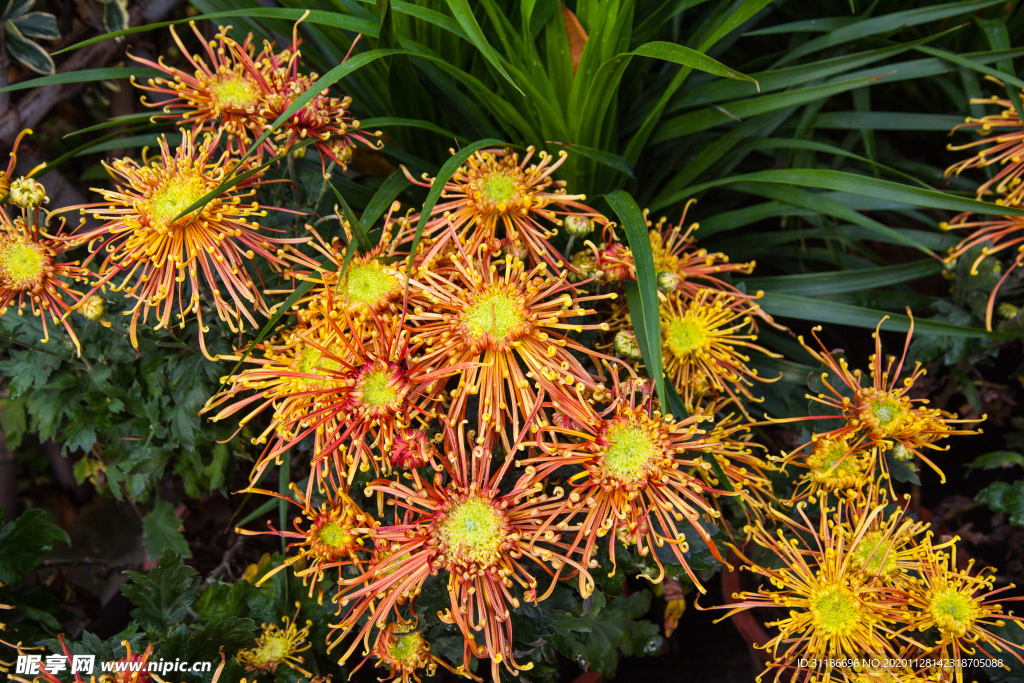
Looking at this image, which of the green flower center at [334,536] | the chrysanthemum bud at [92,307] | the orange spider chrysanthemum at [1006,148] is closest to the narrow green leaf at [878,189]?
the orange spider chrysanthemum at [1006,148]

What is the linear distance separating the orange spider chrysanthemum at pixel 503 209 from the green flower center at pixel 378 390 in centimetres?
16

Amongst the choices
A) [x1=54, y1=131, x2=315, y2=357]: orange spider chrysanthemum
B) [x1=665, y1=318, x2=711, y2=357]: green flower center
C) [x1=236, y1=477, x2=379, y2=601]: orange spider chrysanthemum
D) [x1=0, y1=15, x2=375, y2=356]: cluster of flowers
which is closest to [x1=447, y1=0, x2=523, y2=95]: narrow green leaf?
[x1=0, y1=15, x2=375, y2=356]: cluster of flowers

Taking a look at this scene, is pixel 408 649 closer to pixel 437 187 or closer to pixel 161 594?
pixel 161 594

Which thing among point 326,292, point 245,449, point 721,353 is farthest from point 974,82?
point 245,449

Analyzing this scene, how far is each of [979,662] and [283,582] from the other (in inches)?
42.2

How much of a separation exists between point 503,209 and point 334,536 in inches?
19.5

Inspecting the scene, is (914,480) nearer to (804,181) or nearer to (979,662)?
(979,662)

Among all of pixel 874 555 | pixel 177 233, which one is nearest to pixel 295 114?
pixel 177 233

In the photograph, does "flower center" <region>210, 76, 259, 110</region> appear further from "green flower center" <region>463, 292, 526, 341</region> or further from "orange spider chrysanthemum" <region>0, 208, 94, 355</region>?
"green flower center" <region>463, 292, 526, 341</region>

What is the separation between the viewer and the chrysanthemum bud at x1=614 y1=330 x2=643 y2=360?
81 centimetres

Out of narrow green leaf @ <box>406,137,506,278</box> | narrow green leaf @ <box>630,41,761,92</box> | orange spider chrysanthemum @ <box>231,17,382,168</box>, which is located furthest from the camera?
orange spider chrysanthemum @ <box>231,17,382,168</box>

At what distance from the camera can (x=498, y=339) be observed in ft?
2.23

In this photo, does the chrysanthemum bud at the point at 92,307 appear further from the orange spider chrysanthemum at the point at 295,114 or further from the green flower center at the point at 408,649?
the green flower center at the point at 408,649

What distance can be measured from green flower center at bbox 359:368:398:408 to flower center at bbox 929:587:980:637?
2.46ft
